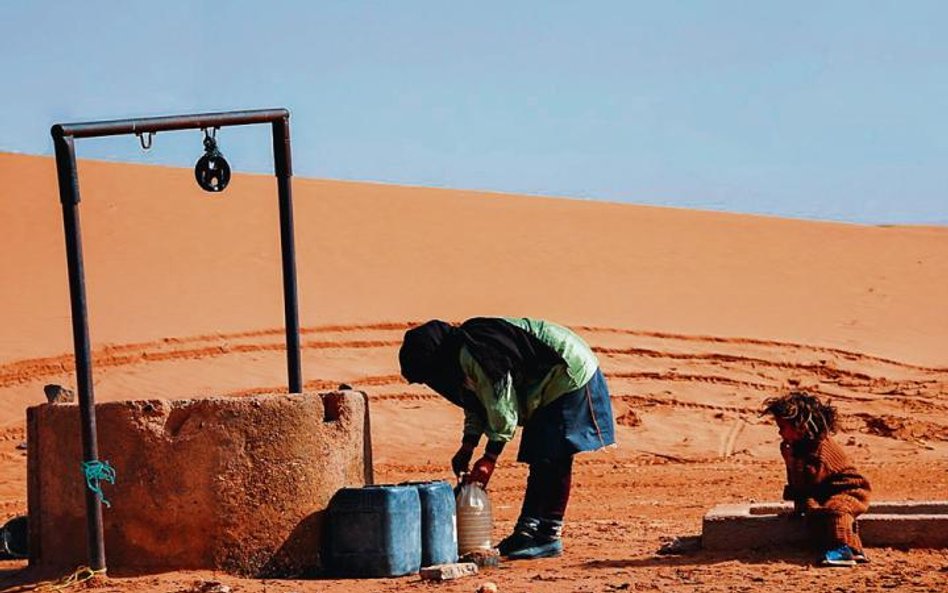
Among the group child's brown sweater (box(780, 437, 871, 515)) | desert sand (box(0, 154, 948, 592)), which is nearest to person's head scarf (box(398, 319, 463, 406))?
desert sand (box(0, 154, 948, 592))

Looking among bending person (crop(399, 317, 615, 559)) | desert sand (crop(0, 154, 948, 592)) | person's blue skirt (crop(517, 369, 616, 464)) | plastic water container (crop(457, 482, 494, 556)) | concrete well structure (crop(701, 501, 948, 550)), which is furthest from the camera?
desert sand (crop(0, 154, 948, 592))

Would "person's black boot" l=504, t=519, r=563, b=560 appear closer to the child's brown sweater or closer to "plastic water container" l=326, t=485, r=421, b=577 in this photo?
"plastic water container" l=326, t=485, r=421, b=577

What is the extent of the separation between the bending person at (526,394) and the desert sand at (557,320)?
34 centimetres

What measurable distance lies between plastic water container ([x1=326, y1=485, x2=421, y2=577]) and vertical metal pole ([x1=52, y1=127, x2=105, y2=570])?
41.7 inches

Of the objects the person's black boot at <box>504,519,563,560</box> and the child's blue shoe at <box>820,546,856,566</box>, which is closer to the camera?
the child's blue shoe at <box>820,546,856,566</box>

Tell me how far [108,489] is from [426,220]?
20.0m

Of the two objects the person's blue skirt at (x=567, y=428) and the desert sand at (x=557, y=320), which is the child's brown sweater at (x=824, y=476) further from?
the person's blue skirt at (x=567, y=428)

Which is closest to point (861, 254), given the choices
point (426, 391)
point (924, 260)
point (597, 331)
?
point (924, 260)

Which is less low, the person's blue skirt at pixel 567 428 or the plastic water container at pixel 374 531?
the person's blue skirt at pixel 567 428

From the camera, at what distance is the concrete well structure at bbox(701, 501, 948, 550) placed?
744 cm

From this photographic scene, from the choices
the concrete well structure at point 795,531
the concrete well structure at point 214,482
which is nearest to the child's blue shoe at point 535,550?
the concrete well structure at point 795,531

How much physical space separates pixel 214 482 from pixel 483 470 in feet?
4.22

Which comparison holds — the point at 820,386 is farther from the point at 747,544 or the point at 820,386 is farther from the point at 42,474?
the point at 42,474

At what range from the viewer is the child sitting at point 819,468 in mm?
7195
